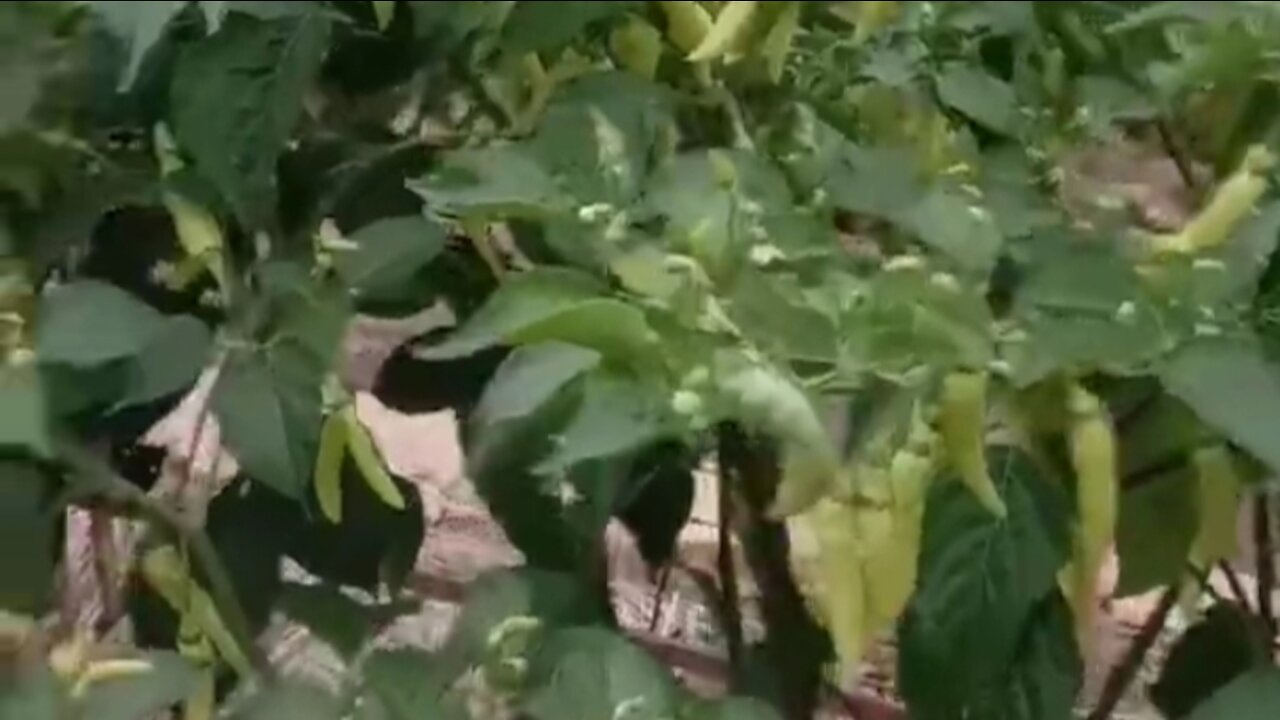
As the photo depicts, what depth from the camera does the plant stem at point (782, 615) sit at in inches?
31.1

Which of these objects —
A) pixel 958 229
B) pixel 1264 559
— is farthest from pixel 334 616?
pixel 1264 559

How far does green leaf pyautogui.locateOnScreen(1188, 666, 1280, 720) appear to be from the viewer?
621 mm

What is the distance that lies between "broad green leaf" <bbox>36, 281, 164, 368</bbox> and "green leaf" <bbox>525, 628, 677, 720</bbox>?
0.52 feet

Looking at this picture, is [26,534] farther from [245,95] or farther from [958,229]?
[958,229]

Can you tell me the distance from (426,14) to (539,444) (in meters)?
0.14

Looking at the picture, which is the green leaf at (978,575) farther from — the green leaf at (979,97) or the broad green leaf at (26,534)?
the broad green leaf at (26,534)

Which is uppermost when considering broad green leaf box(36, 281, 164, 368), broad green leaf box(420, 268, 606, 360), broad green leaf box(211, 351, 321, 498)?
broad green leaf box(420, 268, 606, 360)

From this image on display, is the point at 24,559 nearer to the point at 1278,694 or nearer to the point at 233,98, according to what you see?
the point at 233,98

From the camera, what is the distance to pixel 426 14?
645 millimetres

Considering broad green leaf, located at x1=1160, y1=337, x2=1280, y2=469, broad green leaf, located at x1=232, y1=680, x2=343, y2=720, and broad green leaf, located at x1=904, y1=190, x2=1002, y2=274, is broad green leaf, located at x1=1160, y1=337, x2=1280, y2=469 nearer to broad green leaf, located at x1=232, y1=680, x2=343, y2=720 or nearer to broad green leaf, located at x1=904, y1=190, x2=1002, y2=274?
broad green leaf, located at x1=904, y1=190, x2=1002, y2=274

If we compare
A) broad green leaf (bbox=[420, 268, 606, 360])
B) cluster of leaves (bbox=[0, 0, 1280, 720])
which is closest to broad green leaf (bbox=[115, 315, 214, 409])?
cluster of leaves (bbox=[0, 0, 1280, 720])

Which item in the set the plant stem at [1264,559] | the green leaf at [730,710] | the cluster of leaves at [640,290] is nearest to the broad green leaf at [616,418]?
the cluster of leaves at [640,290]

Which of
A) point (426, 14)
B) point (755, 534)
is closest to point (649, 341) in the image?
point (426, 14)

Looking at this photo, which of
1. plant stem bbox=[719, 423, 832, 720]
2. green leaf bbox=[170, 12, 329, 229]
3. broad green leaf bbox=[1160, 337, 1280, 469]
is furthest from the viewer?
plant stem bbox=[719, 423, 832, 720]
